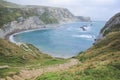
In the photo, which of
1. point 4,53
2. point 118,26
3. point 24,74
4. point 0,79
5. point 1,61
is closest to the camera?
point 0,79

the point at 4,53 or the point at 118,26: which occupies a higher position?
the point at 118,26

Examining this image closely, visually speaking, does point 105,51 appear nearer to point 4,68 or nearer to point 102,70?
point 4,68

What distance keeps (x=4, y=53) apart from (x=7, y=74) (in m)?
29.4

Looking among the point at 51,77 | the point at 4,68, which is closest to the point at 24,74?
the point at 4,68

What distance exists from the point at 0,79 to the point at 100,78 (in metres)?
24.0

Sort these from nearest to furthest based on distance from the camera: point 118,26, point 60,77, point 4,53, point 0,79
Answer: point 60,77 → point 0,79 → point 4,53 → point 118,26

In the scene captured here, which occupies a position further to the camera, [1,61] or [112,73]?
[1,61]

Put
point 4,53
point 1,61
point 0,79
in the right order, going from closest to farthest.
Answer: point 0,79
point 1,61
point 4,53

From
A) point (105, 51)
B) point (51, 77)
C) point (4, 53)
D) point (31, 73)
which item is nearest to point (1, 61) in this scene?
point (4, 53)

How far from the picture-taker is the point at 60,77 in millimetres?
38750

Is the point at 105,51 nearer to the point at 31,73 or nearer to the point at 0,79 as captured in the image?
the point at 31,73

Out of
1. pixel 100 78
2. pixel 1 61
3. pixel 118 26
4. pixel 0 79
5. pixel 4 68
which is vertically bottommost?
pixel 100 78

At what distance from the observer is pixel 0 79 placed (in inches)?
2203

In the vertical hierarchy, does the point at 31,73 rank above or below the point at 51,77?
above
